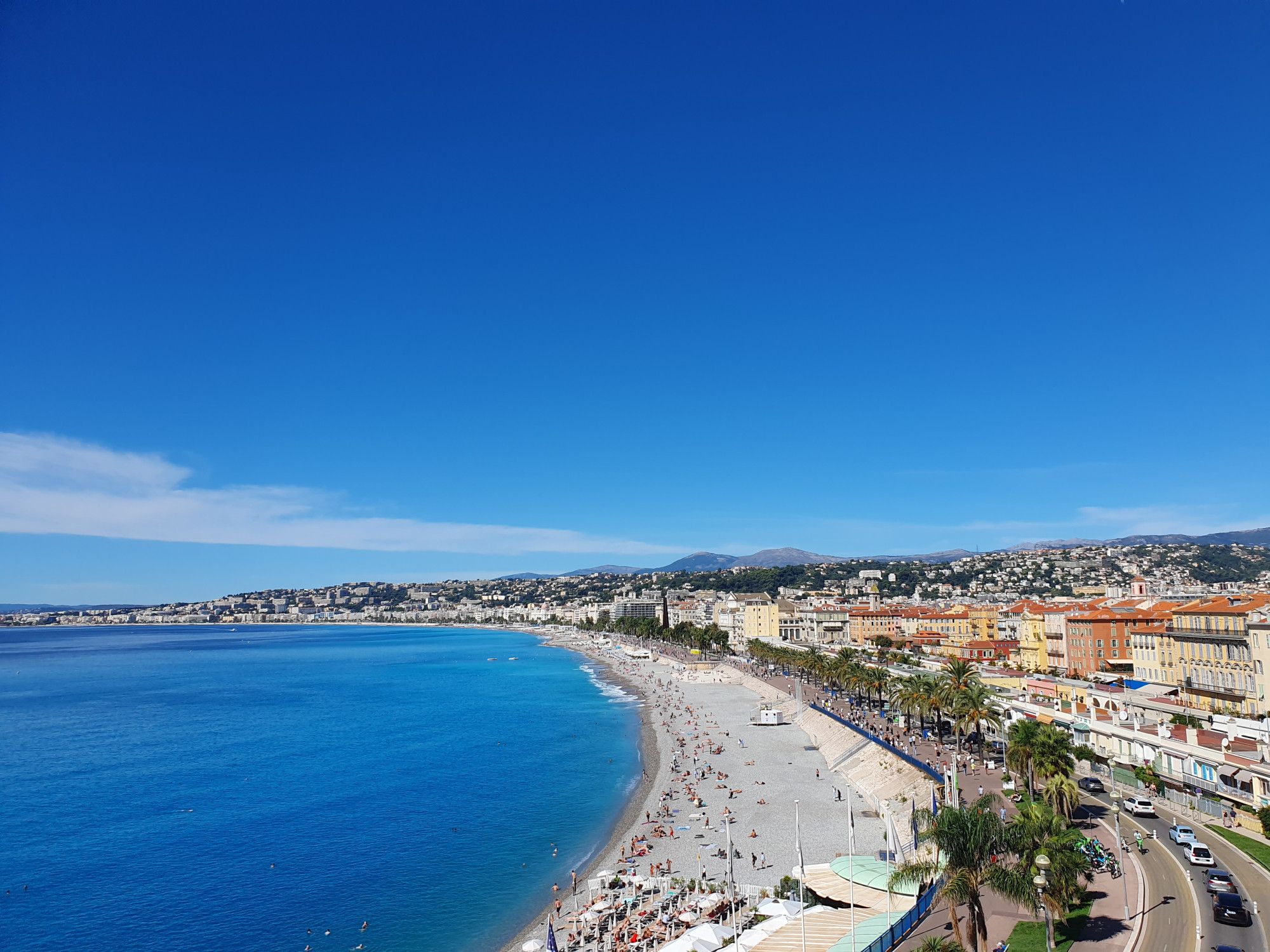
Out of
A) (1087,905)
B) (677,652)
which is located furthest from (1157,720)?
(677,652)

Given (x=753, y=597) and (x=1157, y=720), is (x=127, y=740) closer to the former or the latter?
(x=1157, y=720)

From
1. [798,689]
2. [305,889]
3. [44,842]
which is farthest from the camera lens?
[798,689]

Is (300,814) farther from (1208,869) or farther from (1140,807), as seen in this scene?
(1208,869)

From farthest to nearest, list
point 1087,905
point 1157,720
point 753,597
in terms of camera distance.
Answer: point 753,597 < point 1157,720 < point 1087,905

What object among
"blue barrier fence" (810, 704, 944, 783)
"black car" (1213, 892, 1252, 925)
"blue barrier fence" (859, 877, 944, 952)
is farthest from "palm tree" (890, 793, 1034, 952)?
"blue barrier fence" (810, 704, 944, 783)

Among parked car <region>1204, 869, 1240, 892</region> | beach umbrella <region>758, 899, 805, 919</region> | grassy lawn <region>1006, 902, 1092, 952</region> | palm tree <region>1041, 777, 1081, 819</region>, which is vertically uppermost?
palm tree <region>1041, 777, 1081, 819</region>

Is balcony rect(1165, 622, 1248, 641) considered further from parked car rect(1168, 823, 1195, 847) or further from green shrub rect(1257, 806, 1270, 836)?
parked car rect(1168, 823, 1195, 847)

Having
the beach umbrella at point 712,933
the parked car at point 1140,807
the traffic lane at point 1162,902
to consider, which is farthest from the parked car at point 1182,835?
the beach umbrella at point 712,933
